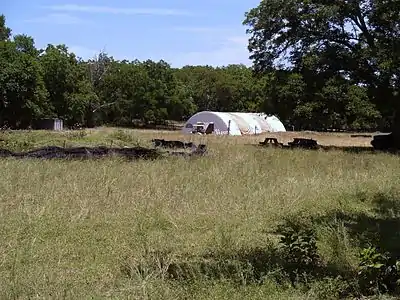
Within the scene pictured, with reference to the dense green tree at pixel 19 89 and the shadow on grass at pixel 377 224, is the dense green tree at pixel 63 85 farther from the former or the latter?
the shadow on grass at pixel 377 224

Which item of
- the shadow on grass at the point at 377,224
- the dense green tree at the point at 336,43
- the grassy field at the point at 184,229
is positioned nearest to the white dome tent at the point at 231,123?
the dense green tree at the point at 336,43

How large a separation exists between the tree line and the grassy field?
15.4 meters

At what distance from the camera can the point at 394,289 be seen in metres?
5.39

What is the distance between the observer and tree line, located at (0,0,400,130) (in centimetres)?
2944

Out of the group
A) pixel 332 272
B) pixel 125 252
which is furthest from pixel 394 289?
pixel 125 252

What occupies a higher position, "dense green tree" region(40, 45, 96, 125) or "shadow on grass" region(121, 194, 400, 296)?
"dense green tree" region(40, 45, 96, 125)

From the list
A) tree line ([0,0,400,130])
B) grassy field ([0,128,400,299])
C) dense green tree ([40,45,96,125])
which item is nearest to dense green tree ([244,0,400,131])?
tree line ([0,0,400,130])

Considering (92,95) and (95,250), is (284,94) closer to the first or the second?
(95,250)

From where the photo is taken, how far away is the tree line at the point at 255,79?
2944 centimetres

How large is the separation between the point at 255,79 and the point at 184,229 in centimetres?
4681

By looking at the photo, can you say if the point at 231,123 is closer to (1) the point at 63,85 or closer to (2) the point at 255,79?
(2) the point at 255,79

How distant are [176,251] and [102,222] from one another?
1.77m

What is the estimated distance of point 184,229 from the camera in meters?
8.17

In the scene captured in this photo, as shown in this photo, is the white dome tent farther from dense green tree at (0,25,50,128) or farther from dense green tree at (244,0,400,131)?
dense green tree at (244,0,400,131)
